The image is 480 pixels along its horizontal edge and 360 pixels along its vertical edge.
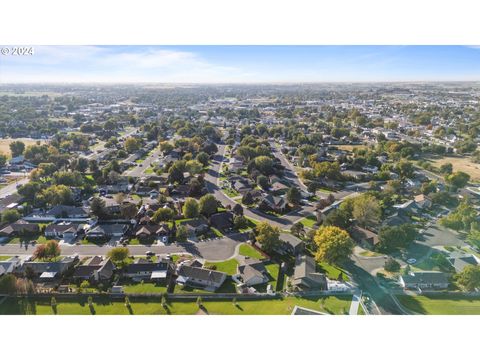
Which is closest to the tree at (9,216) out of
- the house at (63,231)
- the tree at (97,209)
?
the house at (63,231)

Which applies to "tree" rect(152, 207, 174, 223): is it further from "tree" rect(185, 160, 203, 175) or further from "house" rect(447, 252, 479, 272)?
"house" rect(447, 252, 479, 272)

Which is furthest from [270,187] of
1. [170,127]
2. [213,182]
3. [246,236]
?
[170,127]

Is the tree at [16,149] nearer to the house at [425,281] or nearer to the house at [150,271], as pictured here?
the house at [150,271]

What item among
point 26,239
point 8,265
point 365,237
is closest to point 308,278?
point 365,237

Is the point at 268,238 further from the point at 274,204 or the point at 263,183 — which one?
the point at 263,183

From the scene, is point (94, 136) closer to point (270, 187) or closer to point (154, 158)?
point (154, 158)
